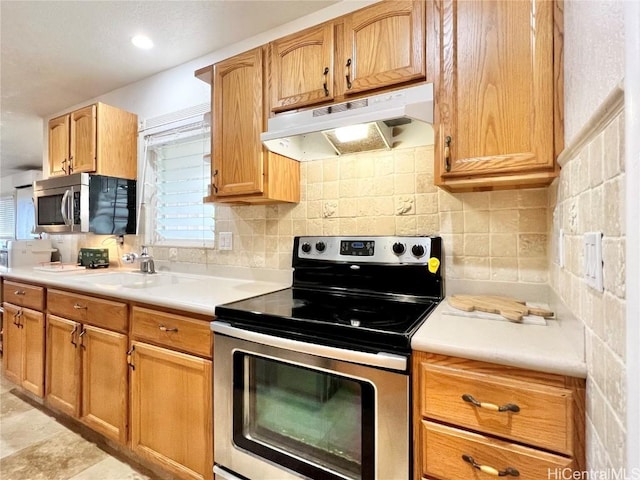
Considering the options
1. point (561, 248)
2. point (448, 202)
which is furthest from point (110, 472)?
point (561, 248)

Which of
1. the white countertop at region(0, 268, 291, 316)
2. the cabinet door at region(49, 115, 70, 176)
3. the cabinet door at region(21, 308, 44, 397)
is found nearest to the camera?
the white countertop at region(0, 268, 291, 316)

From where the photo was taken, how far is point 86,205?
7.80 feet

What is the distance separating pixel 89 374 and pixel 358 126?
1953mm

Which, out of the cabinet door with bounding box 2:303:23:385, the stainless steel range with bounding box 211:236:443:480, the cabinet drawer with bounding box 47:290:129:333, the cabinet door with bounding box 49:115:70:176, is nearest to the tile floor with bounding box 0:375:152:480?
the cabinet door with bounding box 2:303:23:385

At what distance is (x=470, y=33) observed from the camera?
1.18 m

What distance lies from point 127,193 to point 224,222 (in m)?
1.02

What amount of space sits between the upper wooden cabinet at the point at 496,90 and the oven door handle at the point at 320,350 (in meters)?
0.70

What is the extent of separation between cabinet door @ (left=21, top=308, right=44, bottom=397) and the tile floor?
192 mm

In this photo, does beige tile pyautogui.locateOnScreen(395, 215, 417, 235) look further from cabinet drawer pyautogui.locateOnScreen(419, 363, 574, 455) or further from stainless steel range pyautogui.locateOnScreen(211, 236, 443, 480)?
cabinet drawer pyautogui.locateOnScreen(419, 363, 574, 455)

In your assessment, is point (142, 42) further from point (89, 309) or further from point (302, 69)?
point (89, 309)

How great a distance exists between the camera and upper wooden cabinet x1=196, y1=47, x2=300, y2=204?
166cm

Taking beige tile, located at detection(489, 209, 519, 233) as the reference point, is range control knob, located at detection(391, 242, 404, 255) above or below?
below

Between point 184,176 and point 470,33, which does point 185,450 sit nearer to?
point 184,176

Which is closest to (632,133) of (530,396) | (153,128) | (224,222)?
(530,396)
